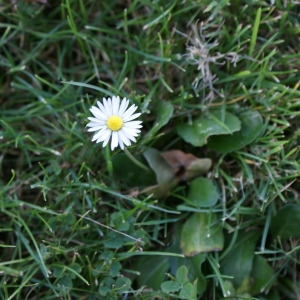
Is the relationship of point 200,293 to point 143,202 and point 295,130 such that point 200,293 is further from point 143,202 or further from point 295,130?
point 295,130

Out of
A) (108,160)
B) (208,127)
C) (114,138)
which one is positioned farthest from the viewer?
(208,127)

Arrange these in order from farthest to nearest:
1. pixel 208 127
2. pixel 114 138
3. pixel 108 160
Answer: pixel 208 127 < pixel 108 160 < pixel 114 138

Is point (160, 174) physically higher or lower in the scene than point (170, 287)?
higher

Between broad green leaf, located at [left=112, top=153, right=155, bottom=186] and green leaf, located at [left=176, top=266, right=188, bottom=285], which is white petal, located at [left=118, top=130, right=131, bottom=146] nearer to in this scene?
broad green leaf, located at [left=112, top=153, right=155, bottom=186]

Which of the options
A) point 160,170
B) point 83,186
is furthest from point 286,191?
point 83,186

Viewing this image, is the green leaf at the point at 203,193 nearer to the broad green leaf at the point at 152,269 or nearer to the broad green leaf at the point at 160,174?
the broad green leaf at the point at 160,174

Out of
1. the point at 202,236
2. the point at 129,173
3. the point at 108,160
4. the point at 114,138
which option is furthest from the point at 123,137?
the point at 202,236

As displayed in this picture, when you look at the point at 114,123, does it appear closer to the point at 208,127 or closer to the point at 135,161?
the point at 135,161

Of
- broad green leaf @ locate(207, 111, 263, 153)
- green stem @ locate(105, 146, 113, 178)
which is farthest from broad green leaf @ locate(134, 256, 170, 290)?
broad green leaf @ locate(207, 111, 263, 153)
